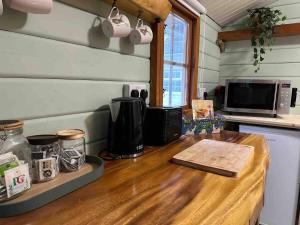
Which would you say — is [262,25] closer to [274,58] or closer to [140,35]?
[274,58]

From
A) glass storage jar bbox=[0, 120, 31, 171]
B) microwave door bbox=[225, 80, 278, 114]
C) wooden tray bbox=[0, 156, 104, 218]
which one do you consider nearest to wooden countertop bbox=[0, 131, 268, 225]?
wooden tray bbox=[0, 156, 104, 218]

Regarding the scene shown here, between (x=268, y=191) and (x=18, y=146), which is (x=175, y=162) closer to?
(x=18, y=146)

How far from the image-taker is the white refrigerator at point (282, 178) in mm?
1729

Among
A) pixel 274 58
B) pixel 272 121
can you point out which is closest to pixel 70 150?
pixel 272 121

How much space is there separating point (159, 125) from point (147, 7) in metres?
0.57

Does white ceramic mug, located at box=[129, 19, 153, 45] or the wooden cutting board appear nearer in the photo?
the wooden cutting board

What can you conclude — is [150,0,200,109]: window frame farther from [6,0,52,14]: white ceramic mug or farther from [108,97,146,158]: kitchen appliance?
[6,0,52,14]: white ceramic mug

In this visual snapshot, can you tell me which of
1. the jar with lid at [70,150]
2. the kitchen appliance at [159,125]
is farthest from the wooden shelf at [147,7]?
the jar with lid at [70,150]

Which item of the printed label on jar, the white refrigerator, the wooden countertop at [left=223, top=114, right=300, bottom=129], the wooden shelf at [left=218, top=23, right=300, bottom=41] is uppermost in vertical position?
the wooden shelf at [left=218, top=23, right=300, bottom=41]

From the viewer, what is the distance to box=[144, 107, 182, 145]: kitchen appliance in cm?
112

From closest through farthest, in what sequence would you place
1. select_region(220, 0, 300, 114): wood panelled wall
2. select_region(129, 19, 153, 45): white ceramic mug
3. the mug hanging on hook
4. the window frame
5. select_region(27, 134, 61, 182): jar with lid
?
1. select_region(27, 134, 61, 182): jar with lid
2. the mug hanging on hook
3. select_region(129, 19, 153, 45): white ceramic mug
4. the window frame
5. select_region(220, 0, 300, 114): wood panelled wall

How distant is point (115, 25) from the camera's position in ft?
2.96

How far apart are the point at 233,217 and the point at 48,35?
0.81 meters

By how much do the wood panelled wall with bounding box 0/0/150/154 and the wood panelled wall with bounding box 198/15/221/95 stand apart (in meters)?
1.09
